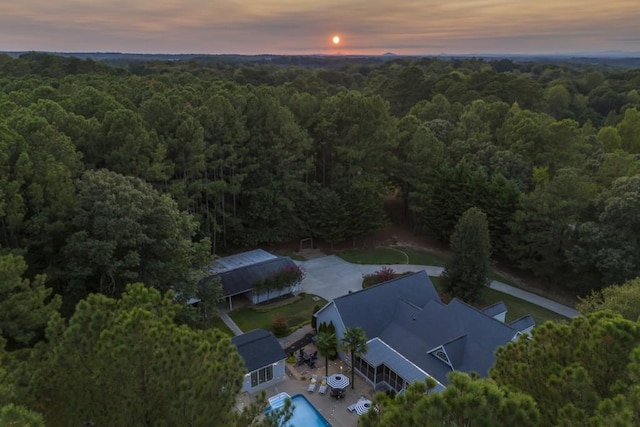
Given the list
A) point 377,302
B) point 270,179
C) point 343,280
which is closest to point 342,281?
point 343,280

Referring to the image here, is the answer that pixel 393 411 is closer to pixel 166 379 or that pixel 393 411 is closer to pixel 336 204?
pixel 166 379

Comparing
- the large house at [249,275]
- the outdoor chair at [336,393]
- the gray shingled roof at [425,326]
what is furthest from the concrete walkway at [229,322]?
the outdoor chair at [336,393]

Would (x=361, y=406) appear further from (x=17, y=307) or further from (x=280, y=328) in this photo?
(x=17, y=307)

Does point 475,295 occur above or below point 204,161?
below

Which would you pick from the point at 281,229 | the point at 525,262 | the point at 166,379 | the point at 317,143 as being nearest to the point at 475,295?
the point at 525,262

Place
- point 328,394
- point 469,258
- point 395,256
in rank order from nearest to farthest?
point 328,394 < point 469,258 < point 395,256

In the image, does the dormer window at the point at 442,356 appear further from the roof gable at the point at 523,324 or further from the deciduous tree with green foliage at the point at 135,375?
the deciduous tree with green foliage at the point at 135,375
